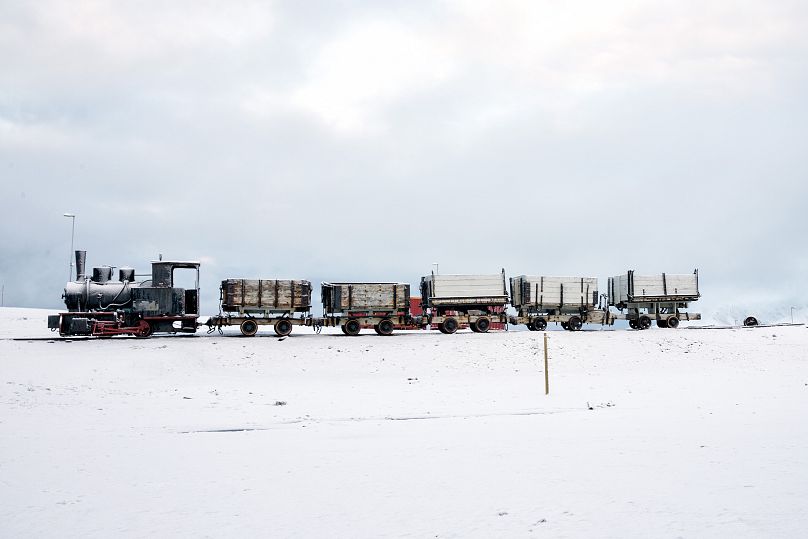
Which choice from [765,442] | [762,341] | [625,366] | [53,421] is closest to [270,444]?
[53,421]

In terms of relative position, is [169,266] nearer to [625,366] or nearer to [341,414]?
[341,414]

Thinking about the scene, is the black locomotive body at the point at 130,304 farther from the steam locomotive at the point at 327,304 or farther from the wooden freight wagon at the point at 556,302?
the wooden freight wagon at the point at 556,302

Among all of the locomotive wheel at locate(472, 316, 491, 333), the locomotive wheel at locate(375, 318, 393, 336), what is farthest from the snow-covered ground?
the locomotive wheel at locate(472, 316, 491, 333)

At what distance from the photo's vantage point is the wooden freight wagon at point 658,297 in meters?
33.5

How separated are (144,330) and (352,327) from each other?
9345 millimetres

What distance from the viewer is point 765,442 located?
7.95 meters

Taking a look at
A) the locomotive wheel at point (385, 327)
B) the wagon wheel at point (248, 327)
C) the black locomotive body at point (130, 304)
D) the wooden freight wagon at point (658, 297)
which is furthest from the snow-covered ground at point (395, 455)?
the wooden freight wagon at point (658, 297)

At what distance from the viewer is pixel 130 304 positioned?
26.0 metres

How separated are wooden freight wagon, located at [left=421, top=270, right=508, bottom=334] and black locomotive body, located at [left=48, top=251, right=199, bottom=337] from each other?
11337 millimetres

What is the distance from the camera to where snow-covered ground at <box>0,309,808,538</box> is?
504 centimetres

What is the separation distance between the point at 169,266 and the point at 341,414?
1831cm

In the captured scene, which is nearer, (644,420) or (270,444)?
(270,444)

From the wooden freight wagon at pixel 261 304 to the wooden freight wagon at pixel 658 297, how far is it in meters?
18.7

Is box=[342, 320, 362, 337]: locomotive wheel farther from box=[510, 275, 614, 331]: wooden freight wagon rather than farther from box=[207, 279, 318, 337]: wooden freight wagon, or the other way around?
box=[510, 275, 614, 331]: wooden freight wagon
